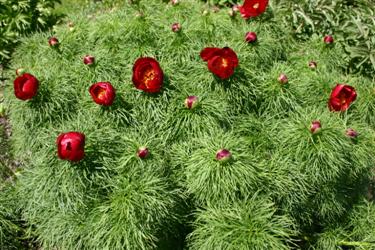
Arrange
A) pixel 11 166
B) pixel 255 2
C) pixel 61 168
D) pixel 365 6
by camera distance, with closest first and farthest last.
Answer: pixel 61 168 → pixel 255 2 → pixel 11 166 → pixel 365 6

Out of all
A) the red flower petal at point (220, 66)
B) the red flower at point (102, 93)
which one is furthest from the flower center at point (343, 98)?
the red flower at point (102, 93)

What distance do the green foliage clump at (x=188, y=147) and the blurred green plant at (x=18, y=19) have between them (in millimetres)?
1031

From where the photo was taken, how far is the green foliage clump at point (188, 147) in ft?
6.45

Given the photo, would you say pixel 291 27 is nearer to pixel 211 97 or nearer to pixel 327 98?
pixel 327 98

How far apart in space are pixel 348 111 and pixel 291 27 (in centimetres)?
103

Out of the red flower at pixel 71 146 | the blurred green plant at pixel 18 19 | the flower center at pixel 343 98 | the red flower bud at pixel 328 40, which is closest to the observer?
the red flower at pixel 71 146

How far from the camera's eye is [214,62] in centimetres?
209

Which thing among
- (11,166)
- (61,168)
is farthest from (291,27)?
(11,166)

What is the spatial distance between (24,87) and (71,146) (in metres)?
0.50

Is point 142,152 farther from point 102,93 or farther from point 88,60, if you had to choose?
point 88,60

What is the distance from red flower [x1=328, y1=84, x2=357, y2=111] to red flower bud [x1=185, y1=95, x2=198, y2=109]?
2.73 ft

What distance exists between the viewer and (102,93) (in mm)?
2033

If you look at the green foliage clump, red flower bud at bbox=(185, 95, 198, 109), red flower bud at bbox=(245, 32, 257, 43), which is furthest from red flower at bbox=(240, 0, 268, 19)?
red flower bud at bbox=(185, 95, 198, 109)

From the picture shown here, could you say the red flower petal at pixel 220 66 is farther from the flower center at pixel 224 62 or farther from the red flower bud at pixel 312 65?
the red flower bud at pixel 312 65
